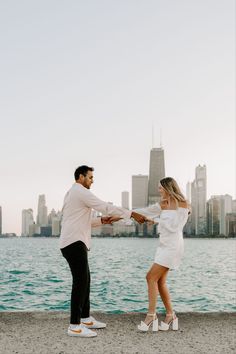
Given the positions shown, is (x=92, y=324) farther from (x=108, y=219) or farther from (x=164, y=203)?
(x=164, y=203)

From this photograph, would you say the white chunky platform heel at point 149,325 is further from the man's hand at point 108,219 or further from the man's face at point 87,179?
the man's face at point 87,179

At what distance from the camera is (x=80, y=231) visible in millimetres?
6035

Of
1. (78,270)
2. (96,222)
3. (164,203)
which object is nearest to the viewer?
(78,270)

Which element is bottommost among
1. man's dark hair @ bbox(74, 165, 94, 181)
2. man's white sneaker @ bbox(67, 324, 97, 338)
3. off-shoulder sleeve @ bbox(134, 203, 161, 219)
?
man's white sneaker @ bbox(67, 324, 97, 338)

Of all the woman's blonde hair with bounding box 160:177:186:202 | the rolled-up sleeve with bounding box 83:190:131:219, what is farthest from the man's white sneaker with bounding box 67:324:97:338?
the woman's blonde hair with bounding box 160:177:186:202

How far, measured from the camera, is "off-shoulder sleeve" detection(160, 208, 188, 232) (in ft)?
20.3

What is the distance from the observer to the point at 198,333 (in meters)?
6.00

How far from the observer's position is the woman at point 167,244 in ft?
20.2

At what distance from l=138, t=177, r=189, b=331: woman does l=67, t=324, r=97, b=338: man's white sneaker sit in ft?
2.08

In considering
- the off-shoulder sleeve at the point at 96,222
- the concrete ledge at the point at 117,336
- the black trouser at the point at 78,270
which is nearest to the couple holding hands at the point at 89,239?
the black trouser at the point at 78,270

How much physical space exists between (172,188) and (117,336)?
188cm

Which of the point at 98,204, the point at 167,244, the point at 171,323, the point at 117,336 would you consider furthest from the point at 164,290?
the point at 98,204

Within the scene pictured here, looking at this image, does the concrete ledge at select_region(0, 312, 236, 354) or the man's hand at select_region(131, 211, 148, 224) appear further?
the man's hand at select_region(131, 211, 148, 224)

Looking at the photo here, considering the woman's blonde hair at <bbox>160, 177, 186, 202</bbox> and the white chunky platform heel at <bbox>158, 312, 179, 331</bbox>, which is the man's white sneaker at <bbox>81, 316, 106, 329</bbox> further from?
the woman's blonde hair at <bbox>160, 177, 186, 202</bbox>
